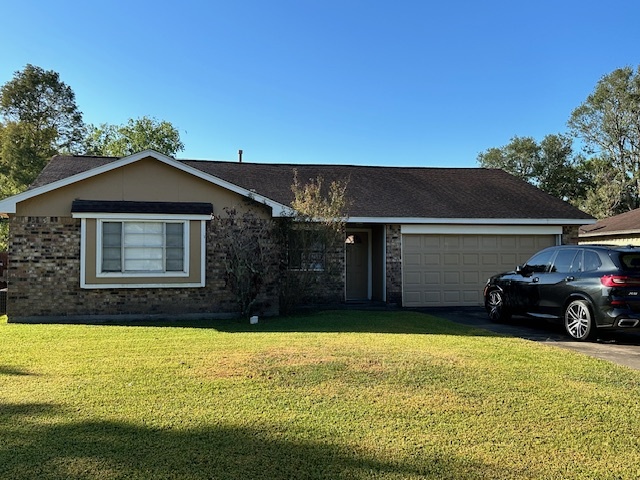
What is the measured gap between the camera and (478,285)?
14211 mm

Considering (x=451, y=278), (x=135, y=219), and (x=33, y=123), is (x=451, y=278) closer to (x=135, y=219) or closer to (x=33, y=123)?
(x=135, y=219)

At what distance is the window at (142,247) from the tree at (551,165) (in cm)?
3543

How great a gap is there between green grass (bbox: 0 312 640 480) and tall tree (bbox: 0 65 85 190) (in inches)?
1007

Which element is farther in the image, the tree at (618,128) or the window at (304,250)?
the tree at (618,128)

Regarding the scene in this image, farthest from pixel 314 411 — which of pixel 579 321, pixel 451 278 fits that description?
pixel 451 278

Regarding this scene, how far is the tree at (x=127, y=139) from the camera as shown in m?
33.5

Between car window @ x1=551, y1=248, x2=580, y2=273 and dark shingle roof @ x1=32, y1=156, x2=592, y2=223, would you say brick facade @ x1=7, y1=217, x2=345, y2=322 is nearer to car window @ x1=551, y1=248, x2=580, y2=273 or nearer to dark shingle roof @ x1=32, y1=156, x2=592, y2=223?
dark shingle roof @ x1=32, y1=156, x2=592, y2=223

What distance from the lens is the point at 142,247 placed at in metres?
10.9

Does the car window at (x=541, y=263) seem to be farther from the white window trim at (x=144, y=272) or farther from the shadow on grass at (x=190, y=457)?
the white window trim at (x=144, y=272)

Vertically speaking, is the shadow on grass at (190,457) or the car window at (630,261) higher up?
the car window at (630,261)

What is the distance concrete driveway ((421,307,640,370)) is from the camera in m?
7.20

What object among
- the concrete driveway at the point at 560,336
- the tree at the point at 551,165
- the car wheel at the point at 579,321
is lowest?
the concrete driveway at the point at 560,336

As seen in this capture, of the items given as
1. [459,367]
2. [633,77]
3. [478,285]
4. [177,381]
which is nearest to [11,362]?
[177,381]

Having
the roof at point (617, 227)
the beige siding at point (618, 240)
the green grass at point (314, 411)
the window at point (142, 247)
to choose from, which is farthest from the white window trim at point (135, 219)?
the roof at point (617, 227)
